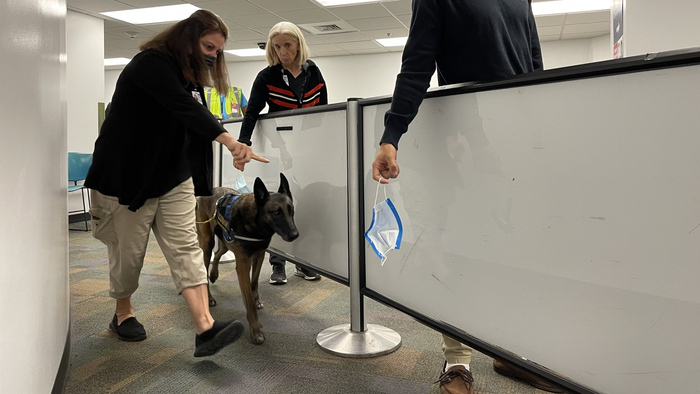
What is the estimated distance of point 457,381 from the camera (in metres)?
1.56

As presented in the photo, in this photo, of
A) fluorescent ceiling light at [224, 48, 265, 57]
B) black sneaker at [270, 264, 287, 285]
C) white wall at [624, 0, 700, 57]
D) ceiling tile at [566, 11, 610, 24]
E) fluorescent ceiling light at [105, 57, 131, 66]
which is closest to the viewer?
white wall at [624, 0, 700, 57]

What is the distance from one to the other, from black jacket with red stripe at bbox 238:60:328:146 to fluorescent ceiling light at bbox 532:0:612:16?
15.2 ft

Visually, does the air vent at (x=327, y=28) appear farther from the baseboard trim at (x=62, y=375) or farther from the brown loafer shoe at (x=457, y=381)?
the brown loafer shoe at (x=457, y=381)

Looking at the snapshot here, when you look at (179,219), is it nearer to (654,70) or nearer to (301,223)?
(301,223)

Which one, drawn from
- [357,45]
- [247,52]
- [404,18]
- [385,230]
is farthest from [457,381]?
[247,52]

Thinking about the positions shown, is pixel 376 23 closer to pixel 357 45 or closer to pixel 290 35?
pixel 357 45

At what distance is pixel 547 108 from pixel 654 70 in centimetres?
25

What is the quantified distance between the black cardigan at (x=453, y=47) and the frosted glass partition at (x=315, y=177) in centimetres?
73

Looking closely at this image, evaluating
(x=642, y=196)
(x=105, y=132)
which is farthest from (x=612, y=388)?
(x=105, y=132)

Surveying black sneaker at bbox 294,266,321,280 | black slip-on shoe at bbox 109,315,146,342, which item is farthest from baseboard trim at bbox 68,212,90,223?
black slip-on shoe at bbox 109,315,146,342

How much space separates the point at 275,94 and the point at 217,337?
5.29 ft

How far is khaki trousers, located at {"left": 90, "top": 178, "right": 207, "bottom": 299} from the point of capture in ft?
6.11

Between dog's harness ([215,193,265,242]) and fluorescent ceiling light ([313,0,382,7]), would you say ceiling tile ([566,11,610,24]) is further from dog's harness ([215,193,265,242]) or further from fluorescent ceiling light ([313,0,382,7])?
dog's harness ([215,193,265,242])

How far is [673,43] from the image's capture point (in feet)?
→ 8.11
